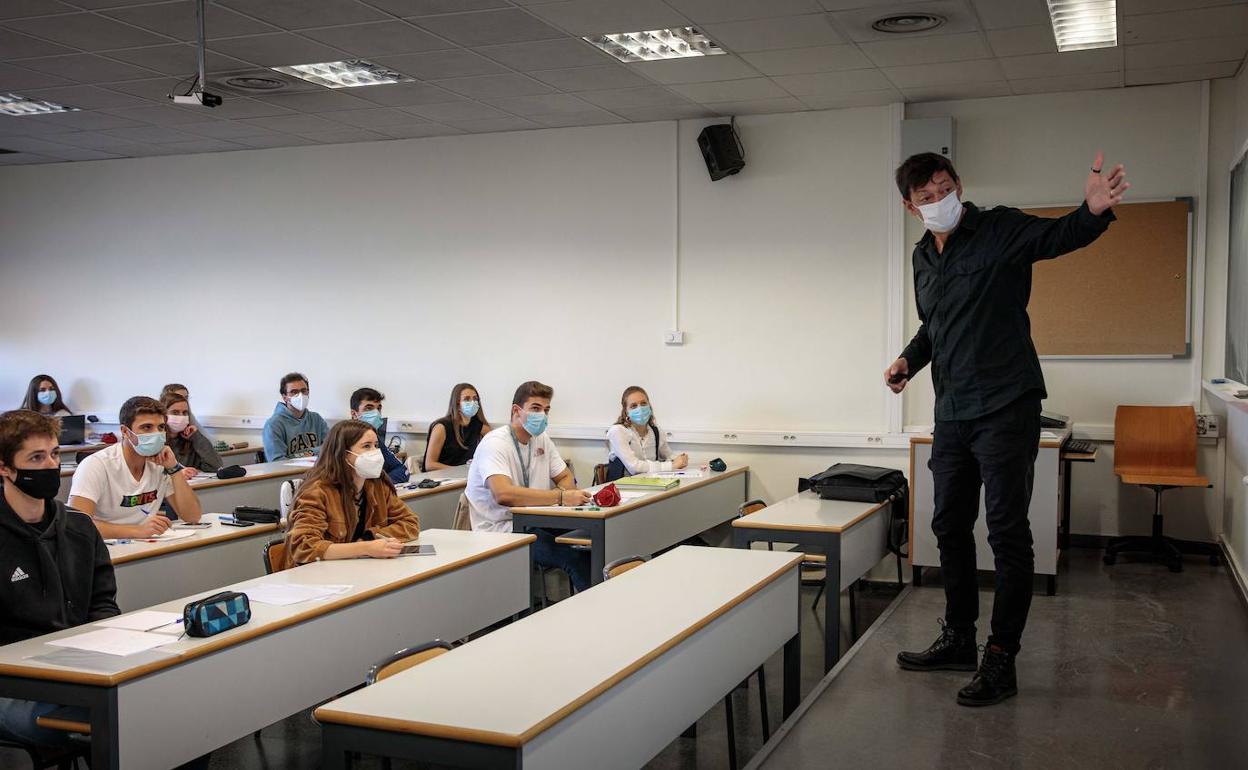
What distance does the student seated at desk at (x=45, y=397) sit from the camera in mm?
9328

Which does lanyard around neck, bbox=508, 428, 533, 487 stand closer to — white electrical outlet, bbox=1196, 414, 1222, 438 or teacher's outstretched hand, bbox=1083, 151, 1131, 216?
teacher's outstretched hand, bbox=1083, 151, 1131, 216

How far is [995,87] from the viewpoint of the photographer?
6.74 m

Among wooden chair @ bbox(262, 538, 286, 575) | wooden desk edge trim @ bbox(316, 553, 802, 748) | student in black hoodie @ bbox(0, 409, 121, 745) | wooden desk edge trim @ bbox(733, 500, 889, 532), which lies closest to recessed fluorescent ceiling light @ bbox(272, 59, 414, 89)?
wooden chair @ bbox(262, 538, 286, 575)

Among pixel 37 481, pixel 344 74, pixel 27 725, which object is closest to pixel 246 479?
pixel 344 74

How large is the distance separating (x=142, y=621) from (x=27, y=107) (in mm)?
5927

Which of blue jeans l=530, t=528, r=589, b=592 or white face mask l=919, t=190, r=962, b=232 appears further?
blue jeans l=530, t=528, r=589, b=592

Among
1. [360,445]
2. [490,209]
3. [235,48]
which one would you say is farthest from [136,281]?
[360,445]

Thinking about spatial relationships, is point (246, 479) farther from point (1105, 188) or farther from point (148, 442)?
point (1105, 188)

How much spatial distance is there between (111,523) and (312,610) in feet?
5.12

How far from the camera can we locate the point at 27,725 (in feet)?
8.91

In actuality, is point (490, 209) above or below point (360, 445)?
above

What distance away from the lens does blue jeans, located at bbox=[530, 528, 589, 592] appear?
509 centimetres

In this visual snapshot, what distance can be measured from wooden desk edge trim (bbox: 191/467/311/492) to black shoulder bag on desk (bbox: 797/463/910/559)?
280cm

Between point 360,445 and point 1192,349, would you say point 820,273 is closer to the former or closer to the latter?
point 1192,349
